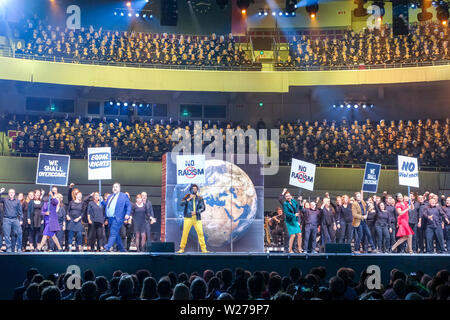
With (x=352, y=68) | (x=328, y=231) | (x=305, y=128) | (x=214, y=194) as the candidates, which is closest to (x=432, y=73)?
(x=352, y=68)

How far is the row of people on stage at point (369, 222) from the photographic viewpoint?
17.5m

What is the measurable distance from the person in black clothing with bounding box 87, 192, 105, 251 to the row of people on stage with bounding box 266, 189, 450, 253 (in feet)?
16.0

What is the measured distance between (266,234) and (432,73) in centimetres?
1148

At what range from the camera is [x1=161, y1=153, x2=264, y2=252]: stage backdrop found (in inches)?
661

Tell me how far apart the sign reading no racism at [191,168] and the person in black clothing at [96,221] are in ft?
7.25

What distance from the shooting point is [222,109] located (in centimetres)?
3253

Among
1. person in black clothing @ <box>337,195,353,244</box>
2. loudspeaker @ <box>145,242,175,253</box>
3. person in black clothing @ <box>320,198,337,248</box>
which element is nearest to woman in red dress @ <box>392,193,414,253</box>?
person in black clothing @ <box>337,195,353,244</box>

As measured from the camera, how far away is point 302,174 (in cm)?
1825

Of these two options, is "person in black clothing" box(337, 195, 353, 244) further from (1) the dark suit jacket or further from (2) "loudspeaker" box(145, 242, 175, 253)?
(2) "loudspeaker" box(145, 242, 175, 253)

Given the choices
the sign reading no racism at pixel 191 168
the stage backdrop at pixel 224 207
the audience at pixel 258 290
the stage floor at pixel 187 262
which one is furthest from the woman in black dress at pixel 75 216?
the audience at pixel 258 290

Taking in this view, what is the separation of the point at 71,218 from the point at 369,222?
862 centimetres

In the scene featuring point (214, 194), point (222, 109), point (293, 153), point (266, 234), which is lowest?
point (266, 234)

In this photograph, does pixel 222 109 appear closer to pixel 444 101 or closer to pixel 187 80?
pixel 187 80
